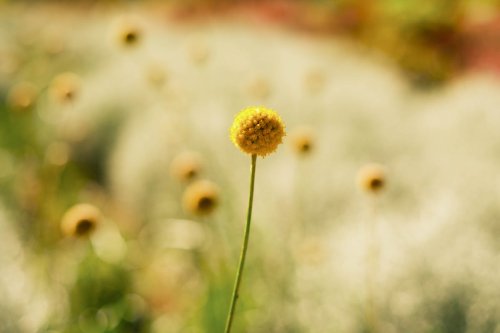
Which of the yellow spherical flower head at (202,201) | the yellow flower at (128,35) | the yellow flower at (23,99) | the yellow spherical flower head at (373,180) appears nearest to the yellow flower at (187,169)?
the yellow spherical flower head at (202,201)

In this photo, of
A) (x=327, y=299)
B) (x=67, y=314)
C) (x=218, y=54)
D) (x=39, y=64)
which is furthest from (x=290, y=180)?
(x=39, y=64)

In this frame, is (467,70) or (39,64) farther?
(467,70)

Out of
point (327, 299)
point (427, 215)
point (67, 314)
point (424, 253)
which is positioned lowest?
point (67, 314)

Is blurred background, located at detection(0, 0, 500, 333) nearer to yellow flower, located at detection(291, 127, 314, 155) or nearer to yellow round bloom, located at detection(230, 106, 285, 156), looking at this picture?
yellow flower, located at detection(291, 127, 314, 155)

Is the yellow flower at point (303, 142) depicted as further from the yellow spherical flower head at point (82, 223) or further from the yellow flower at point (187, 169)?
the yellow spherical flower head at point (82, 223)

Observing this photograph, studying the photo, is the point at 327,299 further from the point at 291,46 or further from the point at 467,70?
the point at 467,70

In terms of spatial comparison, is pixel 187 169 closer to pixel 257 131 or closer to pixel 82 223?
pixel 82 223

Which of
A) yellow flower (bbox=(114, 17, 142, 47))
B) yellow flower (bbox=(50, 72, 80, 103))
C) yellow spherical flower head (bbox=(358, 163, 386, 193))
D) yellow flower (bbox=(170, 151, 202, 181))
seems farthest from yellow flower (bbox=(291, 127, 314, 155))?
yellow flower (bbox=(50, 72, 80, 103))
